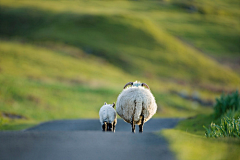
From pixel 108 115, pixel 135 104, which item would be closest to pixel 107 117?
pixel 108 115

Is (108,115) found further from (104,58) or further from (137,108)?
(104,58)

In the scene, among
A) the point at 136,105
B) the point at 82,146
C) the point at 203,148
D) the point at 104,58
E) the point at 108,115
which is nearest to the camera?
the point at 203,148

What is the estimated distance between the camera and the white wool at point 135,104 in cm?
1147

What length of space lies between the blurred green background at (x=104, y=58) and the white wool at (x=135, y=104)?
7857 millimetres

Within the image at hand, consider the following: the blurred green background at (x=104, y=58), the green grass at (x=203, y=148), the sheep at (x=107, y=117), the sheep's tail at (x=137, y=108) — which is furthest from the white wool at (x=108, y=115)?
the blurred green background at (x=104, y=58)

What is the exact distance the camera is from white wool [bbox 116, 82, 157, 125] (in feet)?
37.6

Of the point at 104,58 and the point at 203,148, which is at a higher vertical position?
the point at 104,58

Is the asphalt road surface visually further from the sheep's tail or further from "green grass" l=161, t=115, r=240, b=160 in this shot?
the sheep's tail

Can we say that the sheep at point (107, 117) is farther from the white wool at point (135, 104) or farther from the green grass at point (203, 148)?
the green grass at point (203, 148)

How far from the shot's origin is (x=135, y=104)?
452 inches

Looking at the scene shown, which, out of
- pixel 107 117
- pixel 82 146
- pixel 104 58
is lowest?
pixel 82 146

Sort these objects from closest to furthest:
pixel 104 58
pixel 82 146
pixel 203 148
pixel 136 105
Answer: pixel 203 148 < pixel 82 146 < pixel 136 105 < pixel 104 58

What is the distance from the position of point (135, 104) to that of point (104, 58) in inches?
2211

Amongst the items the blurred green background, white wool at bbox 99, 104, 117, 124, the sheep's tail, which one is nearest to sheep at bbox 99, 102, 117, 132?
white wool at bbox 99, 104, 117, 124
